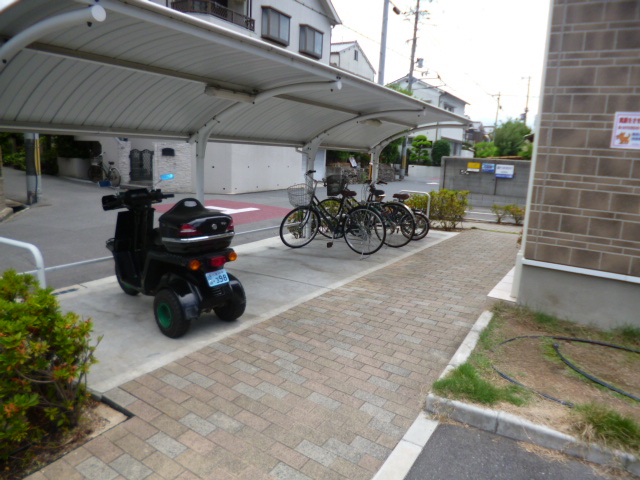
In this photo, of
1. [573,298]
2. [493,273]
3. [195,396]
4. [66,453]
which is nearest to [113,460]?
[66,453]

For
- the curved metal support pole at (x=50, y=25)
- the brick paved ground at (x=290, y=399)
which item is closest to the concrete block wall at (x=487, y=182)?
the brick paved ground at (x=290, y=399)

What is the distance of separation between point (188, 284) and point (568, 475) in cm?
319

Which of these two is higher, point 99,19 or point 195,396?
point 99,19

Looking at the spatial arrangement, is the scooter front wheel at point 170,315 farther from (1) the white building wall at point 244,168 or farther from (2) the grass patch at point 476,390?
(1) the white building wall at point 244,168

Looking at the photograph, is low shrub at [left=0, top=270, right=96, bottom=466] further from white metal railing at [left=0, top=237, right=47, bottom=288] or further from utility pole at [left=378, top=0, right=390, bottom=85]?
utility pole at [left=378, top=0, right=390, bottom=85]

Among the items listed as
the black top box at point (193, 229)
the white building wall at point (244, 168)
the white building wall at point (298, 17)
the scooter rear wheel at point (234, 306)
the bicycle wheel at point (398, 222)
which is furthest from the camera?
the white building wall at point (298, 17)

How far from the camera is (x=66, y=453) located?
253cm

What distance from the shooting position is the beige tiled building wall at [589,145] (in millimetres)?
3969

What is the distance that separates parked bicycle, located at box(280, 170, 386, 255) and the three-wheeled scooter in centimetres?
346

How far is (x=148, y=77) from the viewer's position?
486 cm

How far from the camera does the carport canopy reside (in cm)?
324

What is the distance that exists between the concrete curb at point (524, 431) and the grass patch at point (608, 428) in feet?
0.21

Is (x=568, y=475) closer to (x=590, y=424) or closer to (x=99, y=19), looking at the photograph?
(x=590, y=424)

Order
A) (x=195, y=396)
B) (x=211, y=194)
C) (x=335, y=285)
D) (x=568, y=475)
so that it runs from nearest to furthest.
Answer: (x=568, y=475) → (x=195, y=396) → (x=335, y=285) → (x=211, y=194)
